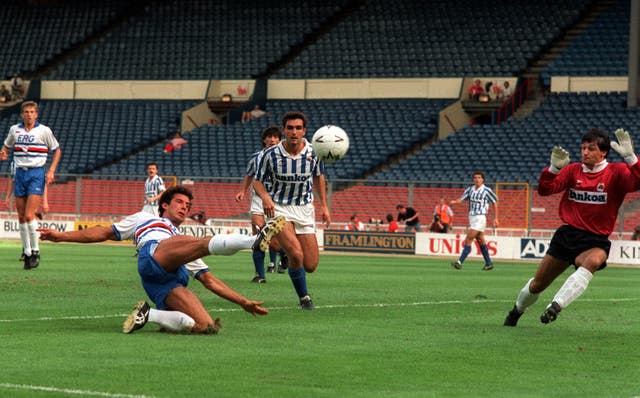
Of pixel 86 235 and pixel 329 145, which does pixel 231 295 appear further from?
pixel 329 145

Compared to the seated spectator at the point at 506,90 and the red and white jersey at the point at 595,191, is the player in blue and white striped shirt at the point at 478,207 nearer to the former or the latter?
the red and white jersey at the point at 595,191

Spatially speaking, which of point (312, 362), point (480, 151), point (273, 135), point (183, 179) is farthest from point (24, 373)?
point (480, 151)

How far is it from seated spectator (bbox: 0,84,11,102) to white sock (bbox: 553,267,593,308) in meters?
45.3

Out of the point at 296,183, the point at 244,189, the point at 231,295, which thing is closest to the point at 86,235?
the point at 231,295

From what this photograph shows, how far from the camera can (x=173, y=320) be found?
408 inches

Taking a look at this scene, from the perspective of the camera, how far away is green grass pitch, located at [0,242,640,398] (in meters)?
7.66

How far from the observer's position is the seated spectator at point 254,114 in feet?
158

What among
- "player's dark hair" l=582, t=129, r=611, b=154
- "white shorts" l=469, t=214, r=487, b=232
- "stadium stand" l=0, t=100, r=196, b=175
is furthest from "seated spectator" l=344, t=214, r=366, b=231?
"player's dark hair" l=582, t=129, r=611, b=154

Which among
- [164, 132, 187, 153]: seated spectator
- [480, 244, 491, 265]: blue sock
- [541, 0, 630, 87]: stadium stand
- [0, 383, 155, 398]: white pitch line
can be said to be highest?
[541, 0, 630, 87]: stadium stand

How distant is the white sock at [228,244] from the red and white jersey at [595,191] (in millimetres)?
3337

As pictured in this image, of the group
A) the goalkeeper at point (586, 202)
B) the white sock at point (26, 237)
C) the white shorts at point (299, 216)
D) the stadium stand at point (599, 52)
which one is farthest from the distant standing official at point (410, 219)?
the goalkeeper at point (586, 202)

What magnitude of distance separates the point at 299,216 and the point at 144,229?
362 centimetres

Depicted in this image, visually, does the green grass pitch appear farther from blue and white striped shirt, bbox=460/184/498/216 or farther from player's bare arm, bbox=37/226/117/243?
blue and white striped shirt, bbox=460/184/498/216

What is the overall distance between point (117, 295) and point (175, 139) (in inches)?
1241
